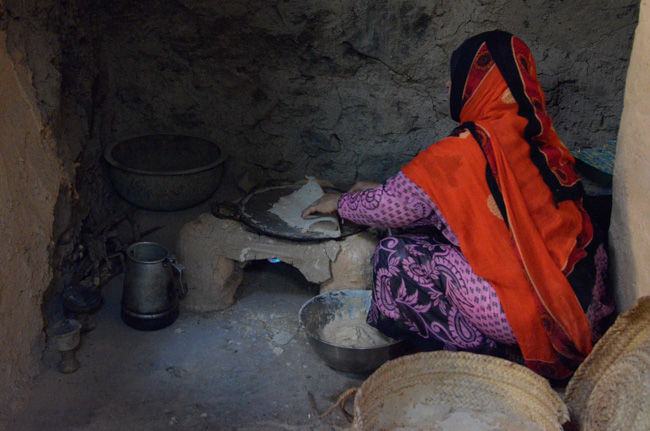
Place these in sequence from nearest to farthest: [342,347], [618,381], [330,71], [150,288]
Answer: [618,381]
[342,347]
[150,288]
[330,71]

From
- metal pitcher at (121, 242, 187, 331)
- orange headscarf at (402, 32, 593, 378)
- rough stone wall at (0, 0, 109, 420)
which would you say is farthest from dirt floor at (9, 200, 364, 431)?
orange headscarf at (402, 32, 593, 378)

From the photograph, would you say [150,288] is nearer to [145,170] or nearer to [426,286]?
[145,170]

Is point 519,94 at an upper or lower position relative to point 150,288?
upper

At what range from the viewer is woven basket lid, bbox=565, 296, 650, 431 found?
1.71 metres

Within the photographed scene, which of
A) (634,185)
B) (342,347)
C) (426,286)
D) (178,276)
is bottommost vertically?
(178,276)

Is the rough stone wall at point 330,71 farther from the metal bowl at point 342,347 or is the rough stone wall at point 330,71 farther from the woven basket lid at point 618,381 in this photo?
the woven basket lid at point 618,381

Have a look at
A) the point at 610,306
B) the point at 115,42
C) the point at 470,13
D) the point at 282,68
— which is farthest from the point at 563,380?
the point at 115,42

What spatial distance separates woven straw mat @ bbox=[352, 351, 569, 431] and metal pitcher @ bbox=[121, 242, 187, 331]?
1244mm

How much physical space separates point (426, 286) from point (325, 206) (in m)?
0.69

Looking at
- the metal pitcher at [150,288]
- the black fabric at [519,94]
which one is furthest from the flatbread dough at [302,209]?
the black fabric at [519,94]

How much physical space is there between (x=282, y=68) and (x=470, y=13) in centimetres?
113

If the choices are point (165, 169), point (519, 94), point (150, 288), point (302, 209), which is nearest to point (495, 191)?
point (519, 94)

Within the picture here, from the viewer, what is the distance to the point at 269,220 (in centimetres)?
308

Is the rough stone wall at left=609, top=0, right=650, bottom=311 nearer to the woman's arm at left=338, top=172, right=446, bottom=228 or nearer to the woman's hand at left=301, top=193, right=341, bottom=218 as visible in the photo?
the woman's arm at left=338, top=172, right=446, bottom=228
